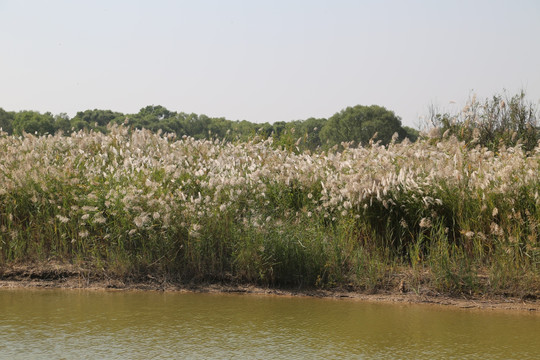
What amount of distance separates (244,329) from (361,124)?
222 feet

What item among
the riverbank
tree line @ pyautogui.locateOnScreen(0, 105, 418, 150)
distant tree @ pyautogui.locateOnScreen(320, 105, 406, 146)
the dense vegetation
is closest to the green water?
the riverbank

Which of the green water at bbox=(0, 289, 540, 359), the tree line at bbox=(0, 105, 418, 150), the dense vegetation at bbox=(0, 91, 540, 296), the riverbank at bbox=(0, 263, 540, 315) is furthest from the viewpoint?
the tree line at bbox=(0, 105, 418, 150)

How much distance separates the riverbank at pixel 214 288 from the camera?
705cm

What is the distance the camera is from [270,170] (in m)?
9.49

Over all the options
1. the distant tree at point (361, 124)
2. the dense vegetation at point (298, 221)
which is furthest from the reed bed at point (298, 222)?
the distant tree at point (361, 124)

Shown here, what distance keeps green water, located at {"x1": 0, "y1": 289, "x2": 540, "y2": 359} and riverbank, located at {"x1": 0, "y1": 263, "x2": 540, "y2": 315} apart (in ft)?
0.74

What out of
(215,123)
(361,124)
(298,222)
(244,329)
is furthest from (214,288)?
(215,123)

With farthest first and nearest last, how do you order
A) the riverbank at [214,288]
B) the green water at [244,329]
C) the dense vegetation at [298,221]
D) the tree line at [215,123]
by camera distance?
the tree line at [215,123]
the dense vegetation at [298,221]
the riverbank at [214,288]
the green water at [244,329]

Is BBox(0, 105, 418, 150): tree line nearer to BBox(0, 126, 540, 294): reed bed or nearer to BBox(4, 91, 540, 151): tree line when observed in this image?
BBox(4, 91, 540, 151): tree line

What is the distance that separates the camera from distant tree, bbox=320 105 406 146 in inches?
2724

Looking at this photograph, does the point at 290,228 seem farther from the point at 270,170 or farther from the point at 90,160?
the point at 90,160

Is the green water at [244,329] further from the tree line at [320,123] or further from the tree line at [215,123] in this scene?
the tree line at [215,123]

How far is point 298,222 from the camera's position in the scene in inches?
332

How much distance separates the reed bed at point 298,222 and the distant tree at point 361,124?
58965 mm
